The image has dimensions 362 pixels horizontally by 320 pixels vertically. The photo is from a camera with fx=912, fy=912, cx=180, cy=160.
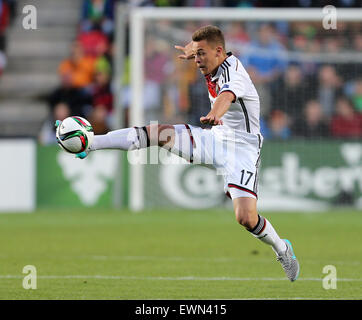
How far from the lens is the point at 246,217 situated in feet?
26.6

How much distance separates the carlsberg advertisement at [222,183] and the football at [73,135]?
9.54 metres

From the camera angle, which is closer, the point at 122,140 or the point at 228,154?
the point at 122,140

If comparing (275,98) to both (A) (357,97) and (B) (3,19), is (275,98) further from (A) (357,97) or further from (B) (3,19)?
(B) (3,19)

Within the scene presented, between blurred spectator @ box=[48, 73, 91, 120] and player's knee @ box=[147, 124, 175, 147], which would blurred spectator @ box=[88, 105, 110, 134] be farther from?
player's knee @ box=[147, 124, 175, 147]

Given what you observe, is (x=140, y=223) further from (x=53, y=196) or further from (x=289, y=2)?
(x=289, y=2)

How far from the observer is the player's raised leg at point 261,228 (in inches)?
320

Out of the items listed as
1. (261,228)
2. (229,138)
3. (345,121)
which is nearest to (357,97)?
(345,121)

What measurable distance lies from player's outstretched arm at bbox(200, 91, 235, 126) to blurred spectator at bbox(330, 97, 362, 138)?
10.5 m

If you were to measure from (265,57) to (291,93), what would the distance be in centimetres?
89

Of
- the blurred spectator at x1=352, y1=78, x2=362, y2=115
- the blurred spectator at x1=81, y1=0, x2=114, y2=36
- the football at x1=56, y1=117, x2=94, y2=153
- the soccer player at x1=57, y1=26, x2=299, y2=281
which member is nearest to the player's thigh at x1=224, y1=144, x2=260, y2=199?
the soccer player at x1=57, y1=26, x2=299, y2=281

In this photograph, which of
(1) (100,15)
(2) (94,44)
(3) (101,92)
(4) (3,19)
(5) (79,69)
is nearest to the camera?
(3) (101,92)

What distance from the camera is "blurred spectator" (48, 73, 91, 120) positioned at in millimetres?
19922

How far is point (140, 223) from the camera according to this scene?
15289 mm
